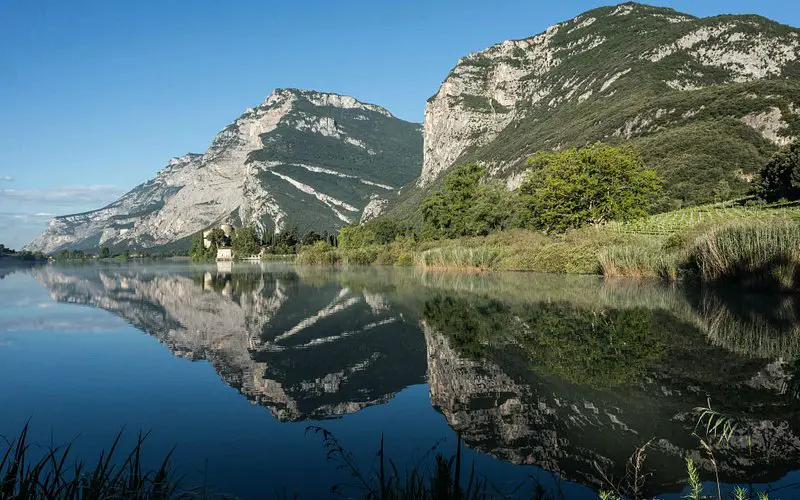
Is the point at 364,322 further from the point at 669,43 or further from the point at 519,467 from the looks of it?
the point at 669,43

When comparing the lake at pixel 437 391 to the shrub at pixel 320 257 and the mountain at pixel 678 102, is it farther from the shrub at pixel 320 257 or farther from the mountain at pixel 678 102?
the mountain at pixel 678 102

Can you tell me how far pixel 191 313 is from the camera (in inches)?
846

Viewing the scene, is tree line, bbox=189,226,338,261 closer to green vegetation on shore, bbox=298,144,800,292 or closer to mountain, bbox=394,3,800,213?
mountain, bbox=394,3,800,213

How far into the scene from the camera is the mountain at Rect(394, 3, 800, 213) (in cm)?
8169

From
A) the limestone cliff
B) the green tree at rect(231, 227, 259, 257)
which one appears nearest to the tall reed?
the limestone cliff

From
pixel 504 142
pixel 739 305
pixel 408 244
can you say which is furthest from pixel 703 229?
pixel 504 142

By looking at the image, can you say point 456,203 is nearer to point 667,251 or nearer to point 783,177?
point 783,177

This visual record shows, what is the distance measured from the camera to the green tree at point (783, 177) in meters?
54.1

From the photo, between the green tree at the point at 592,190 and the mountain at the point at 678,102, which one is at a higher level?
the mountain at the point at 678,102

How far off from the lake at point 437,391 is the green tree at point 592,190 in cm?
3157

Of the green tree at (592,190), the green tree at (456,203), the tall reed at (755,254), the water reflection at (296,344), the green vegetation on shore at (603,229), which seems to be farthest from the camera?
the green tree at (456,203)

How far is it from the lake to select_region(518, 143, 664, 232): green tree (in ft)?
104

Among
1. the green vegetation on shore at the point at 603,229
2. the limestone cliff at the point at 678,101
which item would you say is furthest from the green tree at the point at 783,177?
the limestone cliff at the point at 678,101

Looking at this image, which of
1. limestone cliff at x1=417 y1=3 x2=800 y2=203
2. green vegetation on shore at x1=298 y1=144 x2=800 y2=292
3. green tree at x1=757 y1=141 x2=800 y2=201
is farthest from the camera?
limestone cliff at x1=417 y1=3 x2=800 y2=203
